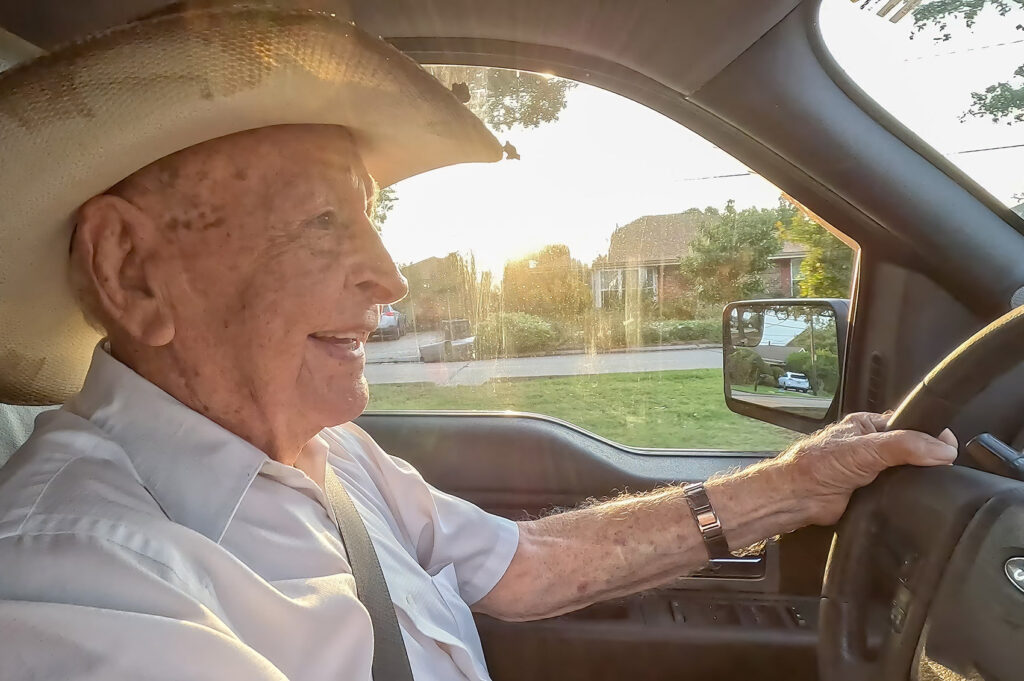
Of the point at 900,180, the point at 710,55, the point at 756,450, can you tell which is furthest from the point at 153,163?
the point at 756,450

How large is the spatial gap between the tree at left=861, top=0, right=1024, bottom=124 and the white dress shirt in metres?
1.59

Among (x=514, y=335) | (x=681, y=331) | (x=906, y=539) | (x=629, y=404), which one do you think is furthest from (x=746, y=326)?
(x=906, y=539)

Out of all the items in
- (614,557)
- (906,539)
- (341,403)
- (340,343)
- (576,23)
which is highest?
(576,23)

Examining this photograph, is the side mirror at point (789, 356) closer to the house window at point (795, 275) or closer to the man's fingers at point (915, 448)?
the house window at point (795, 275)

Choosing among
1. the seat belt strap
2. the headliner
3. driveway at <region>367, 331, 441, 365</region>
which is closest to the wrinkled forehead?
the headliner

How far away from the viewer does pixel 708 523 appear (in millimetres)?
1714

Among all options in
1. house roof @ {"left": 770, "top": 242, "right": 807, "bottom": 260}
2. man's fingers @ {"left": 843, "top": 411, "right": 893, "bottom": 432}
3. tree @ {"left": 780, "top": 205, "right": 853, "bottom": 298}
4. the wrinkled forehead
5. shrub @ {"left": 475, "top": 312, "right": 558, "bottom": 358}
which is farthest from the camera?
shrub @ {"left": 475, "top": 312, "right": 558, "bottom": 358}

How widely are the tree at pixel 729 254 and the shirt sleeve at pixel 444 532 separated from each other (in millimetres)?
939

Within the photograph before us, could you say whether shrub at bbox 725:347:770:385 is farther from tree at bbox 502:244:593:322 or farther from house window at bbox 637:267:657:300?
tree at bbox 502:244:593:322

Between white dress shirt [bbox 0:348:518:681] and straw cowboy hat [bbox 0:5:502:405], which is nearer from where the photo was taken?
white dress shirt [bbox 0:348:518:681]

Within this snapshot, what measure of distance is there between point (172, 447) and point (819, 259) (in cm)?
165

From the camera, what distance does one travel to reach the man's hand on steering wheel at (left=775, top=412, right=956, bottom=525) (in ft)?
4.09

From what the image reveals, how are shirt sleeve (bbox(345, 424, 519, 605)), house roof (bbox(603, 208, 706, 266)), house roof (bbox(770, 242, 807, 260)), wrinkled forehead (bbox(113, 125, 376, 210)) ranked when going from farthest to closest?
house roof (bbox(603, 208, 706, 266))
house roof (bbox(770, 242, 807, 260))
shirt sleeve (bbox(345, 424, 519, 605))
wrinkled forehead (bbox(113, 125, 376, 210))

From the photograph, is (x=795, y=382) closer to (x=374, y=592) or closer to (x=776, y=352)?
(x=776, y=352)
